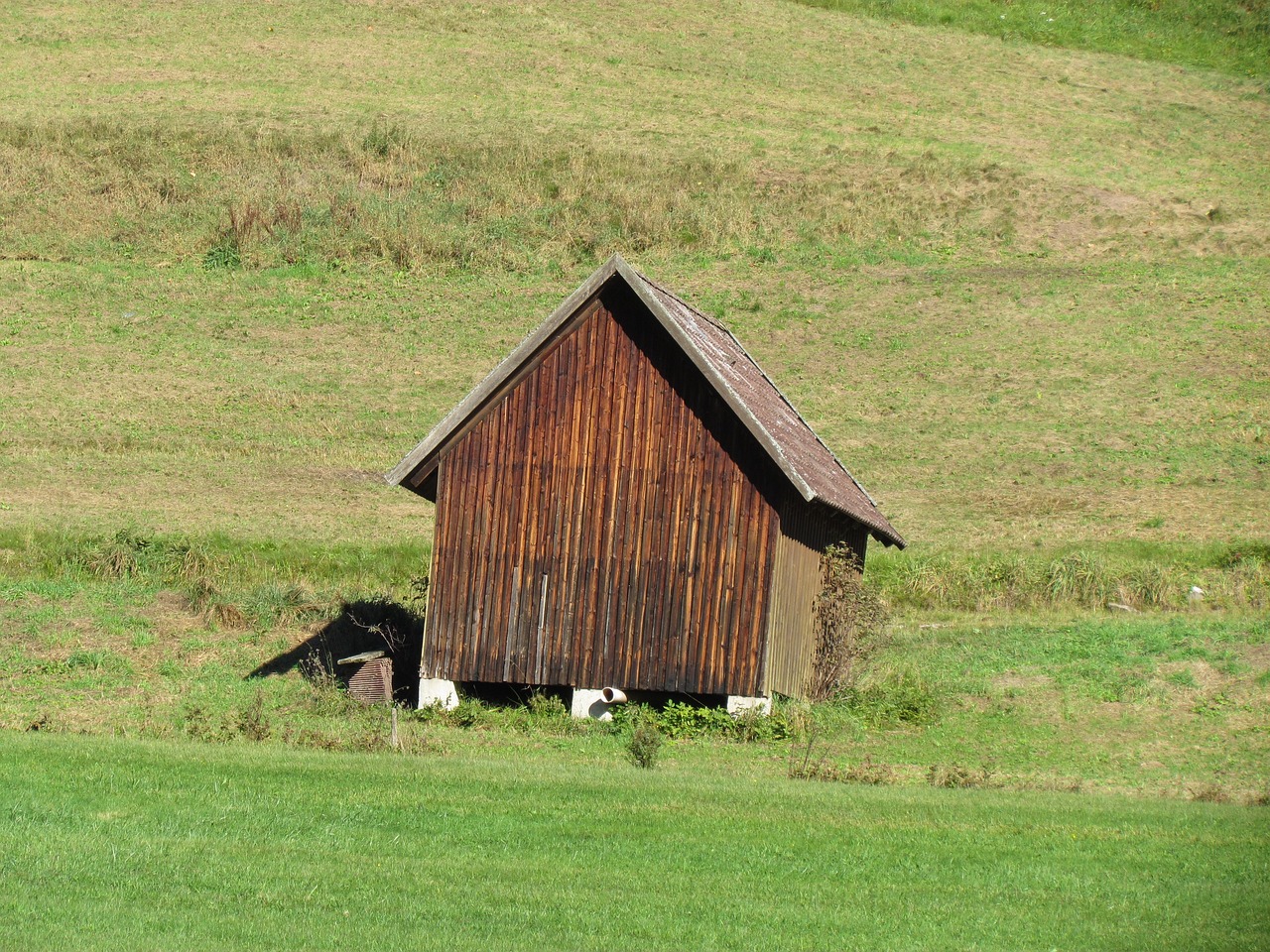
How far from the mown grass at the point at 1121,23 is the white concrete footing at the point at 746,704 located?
195 feet

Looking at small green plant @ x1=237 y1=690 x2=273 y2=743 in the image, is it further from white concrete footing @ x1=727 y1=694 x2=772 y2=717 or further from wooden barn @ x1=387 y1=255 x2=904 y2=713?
white concrete footing @ x1=727 y1=694 x2=772 y2=717

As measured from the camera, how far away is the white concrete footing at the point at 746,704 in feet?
69.2

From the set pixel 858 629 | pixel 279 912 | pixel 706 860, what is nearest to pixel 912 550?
pixel 858 629

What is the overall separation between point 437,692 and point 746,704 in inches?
172

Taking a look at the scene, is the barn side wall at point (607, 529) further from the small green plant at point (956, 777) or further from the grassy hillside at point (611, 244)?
the grassy hillside at point (611, 244)

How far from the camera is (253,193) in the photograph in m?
52.7

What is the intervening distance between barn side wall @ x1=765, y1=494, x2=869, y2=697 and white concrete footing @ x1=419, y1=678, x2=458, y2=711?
443 cm

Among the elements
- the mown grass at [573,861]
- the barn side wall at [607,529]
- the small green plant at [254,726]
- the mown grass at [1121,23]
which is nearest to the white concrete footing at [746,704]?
the barn side wall at [607,529]

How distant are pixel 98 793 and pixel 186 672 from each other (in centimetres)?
1101

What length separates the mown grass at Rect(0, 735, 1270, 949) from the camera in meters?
9.84

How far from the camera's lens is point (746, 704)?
21.2 metres

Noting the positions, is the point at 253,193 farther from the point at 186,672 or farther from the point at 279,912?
the point at 279,912

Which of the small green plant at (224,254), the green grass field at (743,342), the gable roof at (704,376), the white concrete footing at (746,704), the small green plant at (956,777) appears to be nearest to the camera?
the green grass field at (743,342)

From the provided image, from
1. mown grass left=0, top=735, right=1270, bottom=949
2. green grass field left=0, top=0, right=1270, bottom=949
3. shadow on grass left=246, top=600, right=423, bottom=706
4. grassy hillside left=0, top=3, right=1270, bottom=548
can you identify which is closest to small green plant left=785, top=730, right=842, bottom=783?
green grass field left=0, top=0, right=1270, bottom=949
